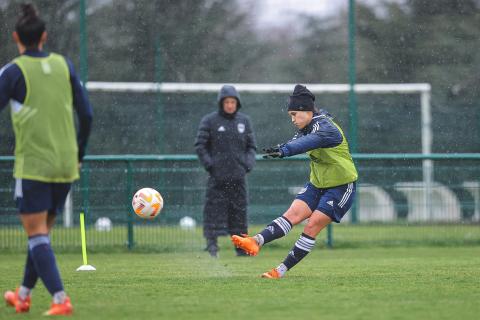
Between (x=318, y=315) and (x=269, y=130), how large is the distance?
35.5ft

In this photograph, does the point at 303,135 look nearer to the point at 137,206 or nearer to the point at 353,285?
the point at 353,285

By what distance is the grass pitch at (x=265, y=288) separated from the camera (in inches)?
249

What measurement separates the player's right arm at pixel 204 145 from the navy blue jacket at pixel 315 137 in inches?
154

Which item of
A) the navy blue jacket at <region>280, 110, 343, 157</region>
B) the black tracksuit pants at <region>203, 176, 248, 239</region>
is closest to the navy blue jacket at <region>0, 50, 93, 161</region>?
the navy blue jacket at <region>280, 110, 343, 157</region>

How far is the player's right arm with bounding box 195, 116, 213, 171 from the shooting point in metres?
13.0

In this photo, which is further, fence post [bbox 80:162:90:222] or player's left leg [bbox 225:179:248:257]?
fence post [bbox 80:162:90:222]

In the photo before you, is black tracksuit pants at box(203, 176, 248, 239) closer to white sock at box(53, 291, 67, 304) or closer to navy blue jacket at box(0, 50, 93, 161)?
navy blue jacket at box(0, 50, 93, 161)

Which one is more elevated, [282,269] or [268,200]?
[268,200]

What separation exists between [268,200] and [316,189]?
5.83 m

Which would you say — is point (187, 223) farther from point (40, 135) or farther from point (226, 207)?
point (40, 135)

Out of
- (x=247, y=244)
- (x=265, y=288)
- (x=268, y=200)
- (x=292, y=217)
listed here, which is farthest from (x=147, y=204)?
(x=268, y=200)

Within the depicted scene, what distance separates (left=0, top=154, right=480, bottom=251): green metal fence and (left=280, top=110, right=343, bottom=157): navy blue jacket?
17.6ft

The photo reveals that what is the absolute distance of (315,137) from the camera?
8.72m

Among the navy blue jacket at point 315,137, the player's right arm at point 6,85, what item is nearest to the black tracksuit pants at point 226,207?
the navy blue jacket at point 315,137
